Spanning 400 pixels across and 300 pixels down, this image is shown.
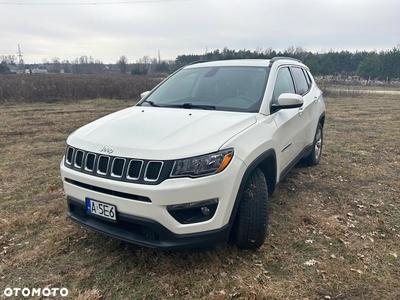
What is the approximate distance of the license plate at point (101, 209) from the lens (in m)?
2.40


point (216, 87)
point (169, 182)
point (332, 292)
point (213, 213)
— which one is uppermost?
point (216, 87)

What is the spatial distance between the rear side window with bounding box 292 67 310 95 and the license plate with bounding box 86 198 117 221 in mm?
3194

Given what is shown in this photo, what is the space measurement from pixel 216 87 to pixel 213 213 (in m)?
1.76

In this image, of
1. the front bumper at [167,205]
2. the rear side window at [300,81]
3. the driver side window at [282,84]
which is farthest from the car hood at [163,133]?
the rear side window at [300,81]

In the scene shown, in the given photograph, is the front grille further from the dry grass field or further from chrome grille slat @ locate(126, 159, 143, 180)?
the dry grass field

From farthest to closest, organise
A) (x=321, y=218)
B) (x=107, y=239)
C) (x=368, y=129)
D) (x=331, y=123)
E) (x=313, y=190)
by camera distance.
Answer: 1. (x=331, y=123)
2. (x=368, y=129)
3. (x=313, y=190)
4. (x=321, y=218)
5. (x=107, y=239)

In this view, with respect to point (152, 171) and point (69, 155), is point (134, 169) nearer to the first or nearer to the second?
point (152, 171)

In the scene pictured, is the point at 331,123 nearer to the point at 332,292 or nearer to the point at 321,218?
the point at 321,218

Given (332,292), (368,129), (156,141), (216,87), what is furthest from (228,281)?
(368,129)

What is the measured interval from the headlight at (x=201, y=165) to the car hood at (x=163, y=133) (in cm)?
4

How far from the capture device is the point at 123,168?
2340 millimetres

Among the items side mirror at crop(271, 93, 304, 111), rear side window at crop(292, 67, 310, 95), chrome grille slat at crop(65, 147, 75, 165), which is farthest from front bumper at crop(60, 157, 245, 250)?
rear side window at crop(292, 67, 310, 95)

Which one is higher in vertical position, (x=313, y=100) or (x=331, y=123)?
(x=313, y=100)

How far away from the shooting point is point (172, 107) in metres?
3.44
